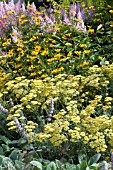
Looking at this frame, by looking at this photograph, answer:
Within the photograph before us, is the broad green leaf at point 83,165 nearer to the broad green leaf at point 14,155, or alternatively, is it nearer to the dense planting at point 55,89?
the dense planting at point 55,89

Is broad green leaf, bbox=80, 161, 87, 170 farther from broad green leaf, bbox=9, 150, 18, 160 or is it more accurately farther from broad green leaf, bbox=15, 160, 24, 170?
broad green leaf, bbox=9, 150, 18, 160

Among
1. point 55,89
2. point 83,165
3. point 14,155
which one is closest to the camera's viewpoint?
point 83,165

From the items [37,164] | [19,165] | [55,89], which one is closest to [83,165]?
[37,164]

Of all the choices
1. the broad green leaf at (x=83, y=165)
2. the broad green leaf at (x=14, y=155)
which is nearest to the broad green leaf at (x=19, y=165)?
the broad green leaf at (x=14, y=155)

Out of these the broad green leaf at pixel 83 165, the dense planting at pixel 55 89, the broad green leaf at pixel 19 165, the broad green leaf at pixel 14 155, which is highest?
the dense planting at pixel 55 89

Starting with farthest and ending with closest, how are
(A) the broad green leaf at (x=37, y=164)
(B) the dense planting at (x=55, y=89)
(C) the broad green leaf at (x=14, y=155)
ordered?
1. (C) the broad green leaf at (x=14, y=155)
2. (B) the dense planting at (x=55, y=89)
3. (A) the broad green leaf at (x=37, y=164)

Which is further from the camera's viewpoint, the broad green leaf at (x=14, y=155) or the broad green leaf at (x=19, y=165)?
the broad green leaf at (x=14, y=155)

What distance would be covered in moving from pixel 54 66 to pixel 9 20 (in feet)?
4.29

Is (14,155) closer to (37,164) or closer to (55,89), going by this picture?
(37,164)

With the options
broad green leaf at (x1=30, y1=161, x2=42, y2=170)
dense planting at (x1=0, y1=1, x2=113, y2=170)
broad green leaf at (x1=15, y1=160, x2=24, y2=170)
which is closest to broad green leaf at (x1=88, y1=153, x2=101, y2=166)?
dense planting at (x1=0, y1=1, x2=113, y2=170)

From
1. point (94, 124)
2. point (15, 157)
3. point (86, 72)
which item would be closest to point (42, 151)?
point (15, 157)

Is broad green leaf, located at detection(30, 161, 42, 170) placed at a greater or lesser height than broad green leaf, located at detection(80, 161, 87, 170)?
greater

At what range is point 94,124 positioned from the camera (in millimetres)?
2635

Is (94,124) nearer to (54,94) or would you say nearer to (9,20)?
(54,94)
